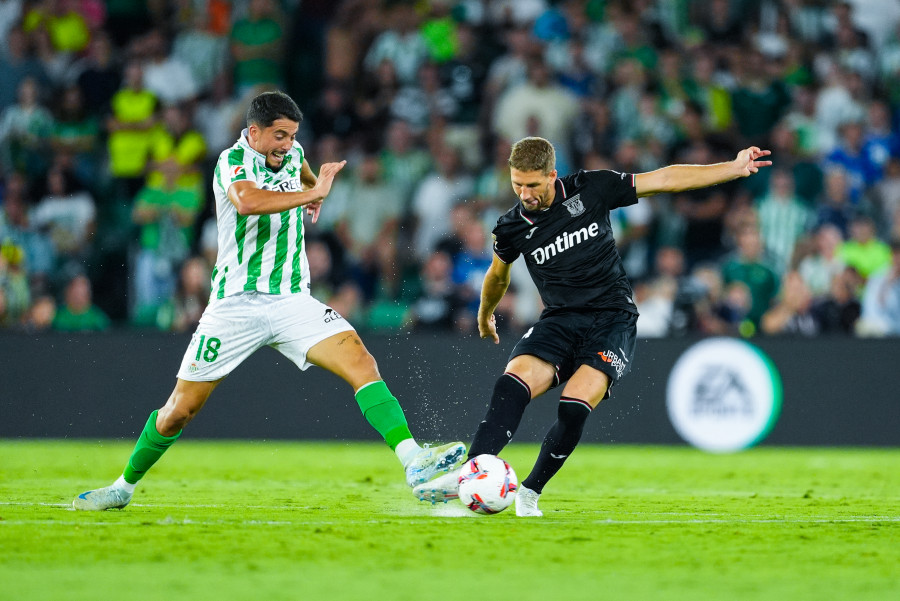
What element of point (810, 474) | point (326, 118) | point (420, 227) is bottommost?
point (810, 474)

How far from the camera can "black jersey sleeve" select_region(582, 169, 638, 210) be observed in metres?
7.01

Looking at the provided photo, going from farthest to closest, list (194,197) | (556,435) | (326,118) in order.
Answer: (326,118) < (194,197) < (556,435)

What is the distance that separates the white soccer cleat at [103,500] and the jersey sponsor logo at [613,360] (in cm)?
257

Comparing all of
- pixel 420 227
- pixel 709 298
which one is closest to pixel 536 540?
pixel 709 298

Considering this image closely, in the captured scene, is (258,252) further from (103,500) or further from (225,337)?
(103,500)

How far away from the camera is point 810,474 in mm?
10227

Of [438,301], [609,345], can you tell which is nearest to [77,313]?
[438,301]

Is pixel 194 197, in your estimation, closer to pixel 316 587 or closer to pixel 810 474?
pixel 810 474

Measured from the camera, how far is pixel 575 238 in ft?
23.1

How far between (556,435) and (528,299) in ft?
23.2

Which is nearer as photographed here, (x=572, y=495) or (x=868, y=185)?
(x=572, y=495)

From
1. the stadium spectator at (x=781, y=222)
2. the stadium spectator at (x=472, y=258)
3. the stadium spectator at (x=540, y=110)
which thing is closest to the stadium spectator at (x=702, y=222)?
the stadium spectator at (x=781, y=222)

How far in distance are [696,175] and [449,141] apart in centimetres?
807

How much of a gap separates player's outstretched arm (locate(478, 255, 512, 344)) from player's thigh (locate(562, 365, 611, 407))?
71 cm
